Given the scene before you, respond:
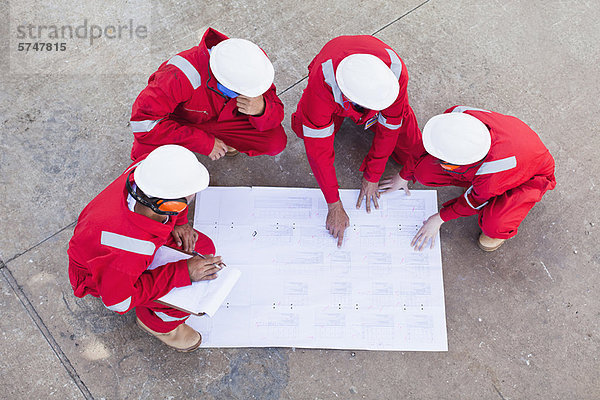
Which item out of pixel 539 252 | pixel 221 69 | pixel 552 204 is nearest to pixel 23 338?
pixel 221 69

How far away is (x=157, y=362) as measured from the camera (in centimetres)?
252

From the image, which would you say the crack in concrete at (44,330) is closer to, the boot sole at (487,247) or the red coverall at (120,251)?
the red coverall at (120,251)

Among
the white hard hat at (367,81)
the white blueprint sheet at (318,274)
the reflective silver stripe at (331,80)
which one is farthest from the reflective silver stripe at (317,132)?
the white blueprint sheet at (318,274)

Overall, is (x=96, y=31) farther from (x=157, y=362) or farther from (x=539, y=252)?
(x=539, y=252)

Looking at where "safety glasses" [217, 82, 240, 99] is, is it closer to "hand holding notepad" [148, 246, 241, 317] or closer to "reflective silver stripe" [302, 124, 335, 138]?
"reflective silver stripe" [302, 124, 335, 138]

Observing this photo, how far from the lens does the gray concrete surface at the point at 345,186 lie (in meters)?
2.51

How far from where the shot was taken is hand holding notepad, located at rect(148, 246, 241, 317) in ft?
6.93

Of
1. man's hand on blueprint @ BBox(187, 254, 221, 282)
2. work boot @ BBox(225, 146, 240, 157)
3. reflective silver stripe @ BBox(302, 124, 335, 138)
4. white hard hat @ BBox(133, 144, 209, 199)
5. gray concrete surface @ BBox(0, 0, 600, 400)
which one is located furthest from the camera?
work boot @ BBox(225, 146, 240, 157)

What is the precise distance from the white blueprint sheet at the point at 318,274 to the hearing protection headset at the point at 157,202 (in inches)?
27.6

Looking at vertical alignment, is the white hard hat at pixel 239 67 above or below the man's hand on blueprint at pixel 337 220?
above

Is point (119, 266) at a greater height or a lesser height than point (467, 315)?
greater

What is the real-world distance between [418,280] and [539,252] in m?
0.76

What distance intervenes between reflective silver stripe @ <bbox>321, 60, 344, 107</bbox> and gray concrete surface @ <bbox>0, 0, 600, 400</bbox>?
0.80m

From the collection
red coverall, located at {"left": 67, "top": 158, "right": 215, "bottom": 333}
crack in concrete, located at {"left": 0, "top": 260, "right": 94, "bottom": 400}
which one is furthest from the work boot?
crack in concrete, located at {"left": 0, "top": 260, "right": 94, "bottom": 400}
